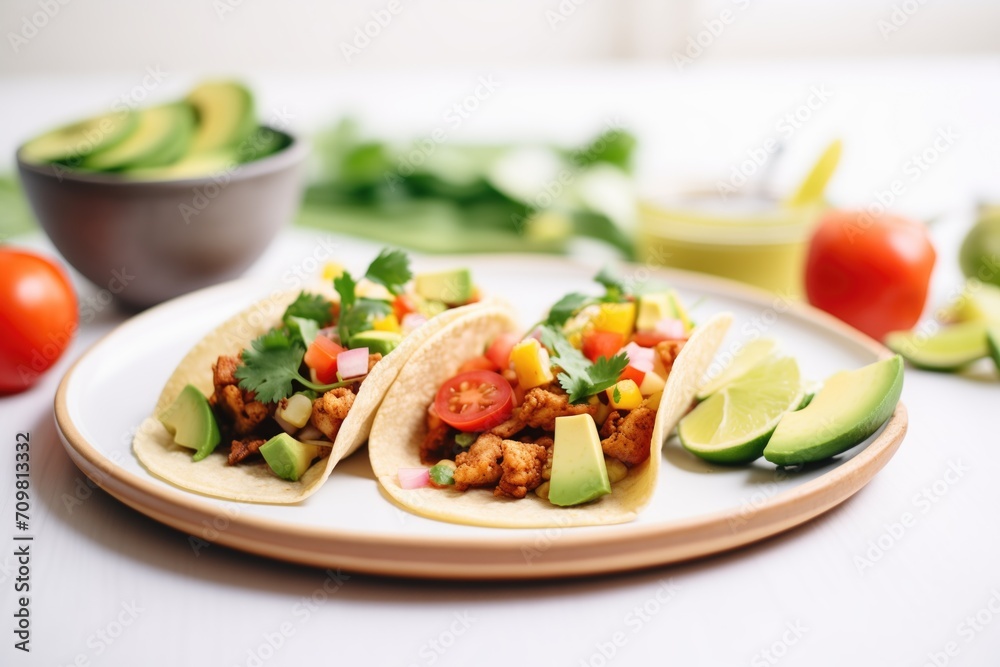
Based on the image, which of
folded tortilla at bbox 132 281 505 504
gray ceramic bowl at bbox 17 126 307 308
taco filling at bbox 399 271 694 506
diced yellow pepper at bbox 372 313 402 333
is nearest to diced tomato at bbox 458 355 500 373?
taco filling at bbox 399 271 694 506

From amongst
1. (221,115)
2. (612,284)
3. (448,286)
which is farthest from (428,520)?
(221,115)

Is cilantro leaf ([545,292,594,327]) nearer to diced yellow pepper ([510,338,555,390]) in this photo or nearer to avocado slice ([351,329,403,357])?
diced yellow pepper ([510,338,555,390])

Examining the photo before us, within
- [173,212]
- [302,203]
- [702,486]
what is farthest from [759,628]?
[302,203]

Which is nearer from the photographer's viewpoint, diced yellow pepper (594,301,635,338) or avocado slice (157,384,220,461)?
avocado slice (157,384,220,461)

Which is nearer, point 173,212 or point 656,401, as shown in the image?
point 656,401

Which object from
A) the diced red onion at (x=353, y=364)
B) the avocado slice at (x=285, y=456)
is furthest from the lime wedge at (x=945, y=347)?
the avocado slice at (x=285, y=456)

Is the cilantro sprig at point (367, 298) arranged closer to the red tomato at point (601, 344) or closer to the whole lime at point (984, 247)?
the red tomato at point (601, 344)

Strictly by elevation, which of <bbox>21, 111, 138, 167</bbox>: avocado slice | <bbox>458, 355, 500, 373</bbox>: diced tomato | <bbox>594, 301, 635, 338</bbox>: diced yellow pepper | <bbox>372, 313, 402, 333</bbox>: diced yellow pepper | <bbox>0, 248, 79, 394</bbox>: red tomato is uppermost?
<bbox>21, 111, 138, 167</bbox>: avocado slice

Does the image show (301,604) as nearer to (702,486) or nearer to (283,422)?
(283,422)
